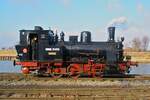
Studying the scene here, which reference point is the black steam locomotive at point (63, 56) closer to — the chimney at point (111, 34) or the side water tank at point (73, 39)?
the chimney at point (111, 34)

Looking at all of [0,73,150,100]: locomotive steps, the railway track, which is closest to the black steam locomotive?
[0,73,150,100]: locomotive steps

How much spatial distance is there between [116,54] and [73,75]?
332cm

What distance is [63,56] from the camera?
85.5 feet

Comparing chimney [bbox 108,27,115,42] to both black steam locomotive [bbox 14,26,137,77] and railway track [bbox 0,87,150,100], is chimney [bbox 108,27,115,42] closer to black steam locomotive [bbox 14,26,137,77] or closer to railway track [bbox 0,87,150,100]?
black steam locomotive [bbox 14,26,137,77]

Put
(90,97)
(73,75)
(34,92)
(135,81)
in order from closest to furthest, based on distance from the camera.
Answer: (90,97) → (34,92) → (135,81) → (73,75)

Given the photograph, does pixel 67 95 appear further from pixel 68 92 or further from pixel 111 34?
pixel 111 34

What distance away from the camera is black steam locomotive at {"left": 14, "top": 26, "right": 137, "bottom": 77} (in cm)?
2564

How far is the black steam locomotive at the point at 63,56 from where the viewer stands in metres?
25.6

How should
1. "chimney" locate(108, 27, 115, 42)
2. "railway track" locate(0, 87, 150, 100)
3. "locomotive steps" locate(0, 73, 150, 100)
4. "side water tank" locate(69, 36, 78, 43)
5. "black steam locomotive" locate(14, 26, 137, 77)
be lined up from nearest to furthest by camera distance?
Answer: 1. "railway track" locate(0, 87, 150, 100)
2. "locomotive steps" locate(0, 73, 150, 100)
3. "black steam locomotive" locate(14, 26, 137, 77)
4. "chimney" locate(108, 27, 115, 42)
5. "side water tank" locate(69, 36, 78, 43)

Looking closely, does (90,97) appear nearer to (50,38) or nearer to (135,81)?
(135,81)

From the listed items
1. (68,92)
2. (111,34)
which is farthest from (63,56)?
(68,92)

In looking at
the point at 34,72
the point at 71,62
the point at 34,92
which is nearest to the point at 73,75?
the point at 71,62

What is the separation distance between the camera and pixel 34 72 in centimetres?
2658

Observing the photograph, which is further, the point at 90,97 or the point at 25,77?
the point at 25,77
